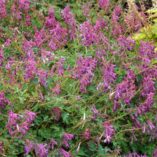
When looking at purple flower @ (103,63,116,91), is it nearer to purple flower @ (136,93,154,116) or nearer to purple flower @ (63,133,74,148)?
purple flower @ (136,93,154,116)

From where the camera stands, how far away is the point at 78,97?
289cm

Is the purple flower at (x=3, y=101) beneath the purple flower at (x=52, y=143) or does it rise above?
above

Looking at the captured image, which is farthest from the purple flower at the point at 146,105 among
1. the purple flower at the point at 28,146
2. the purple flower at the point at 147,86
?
the purple flower at the point at 28,146

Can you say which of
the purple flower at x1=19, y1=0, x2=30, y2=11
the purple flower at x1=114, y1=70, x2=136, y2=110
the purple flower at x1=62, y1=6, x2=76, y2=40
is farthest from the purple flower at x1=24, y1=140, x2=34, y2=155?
the purple flower at x1=19, y1=0, x2=30, y2=11

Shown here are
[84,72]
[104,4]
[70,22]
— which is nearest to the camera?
[84,72]

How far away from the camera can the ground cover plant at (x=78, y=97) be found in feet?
9.16

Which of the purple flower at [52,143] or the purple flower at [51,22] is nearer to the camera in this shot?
the purple flower at [52,143]

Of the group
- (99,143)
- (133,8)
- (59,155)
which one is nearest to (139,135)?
(99,143)

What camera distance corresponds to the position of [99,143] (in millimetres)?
2973

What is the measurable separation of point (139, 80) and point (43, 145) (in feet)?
3.30

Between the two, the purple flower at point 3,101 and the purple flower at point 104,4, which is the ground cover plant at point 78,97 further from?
the purple flower at point 104,4

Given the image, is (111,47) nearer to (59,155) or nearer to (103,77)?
(103,77)

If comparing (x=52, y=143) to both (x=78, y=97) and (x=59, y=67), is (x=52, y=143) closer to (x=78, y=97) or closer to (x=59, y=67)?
(x=78, y=97)

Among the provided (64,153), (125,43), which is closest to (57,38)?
(125,43)
